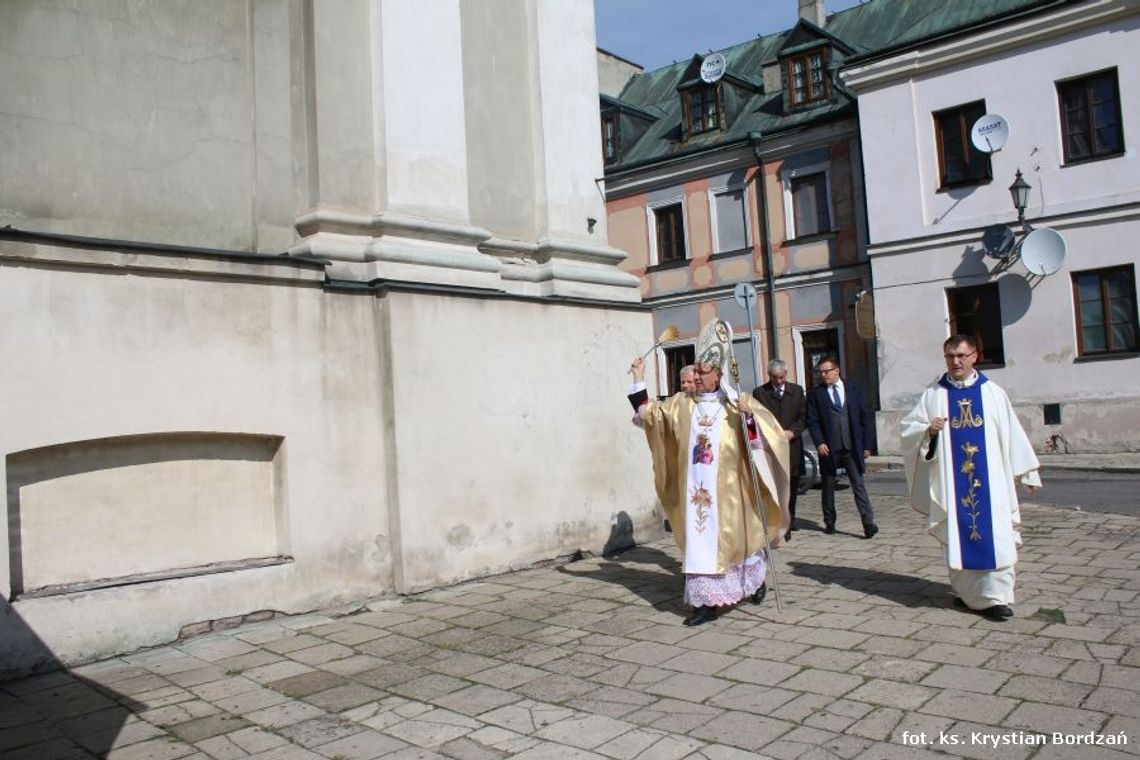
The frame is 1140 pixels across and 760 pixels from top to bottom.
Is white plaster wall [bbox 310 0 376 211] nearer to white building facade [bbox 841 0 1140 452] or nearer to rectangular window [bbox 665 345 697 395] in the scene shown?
white building facade [bbox 841 0 1140 452]

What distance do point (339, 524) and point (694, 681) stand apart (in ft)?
9.79

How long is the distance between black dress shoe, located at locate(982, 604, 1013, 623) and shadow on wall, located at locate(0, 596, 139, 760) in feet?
14.9

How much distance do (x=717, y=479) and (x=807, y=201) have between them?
58.2 feet

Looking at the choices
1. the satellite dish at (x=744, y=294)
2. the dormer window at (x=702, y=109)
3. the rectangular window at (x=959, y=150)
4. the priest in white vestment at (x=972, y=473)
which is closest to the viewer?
the priest in white vestment at (x=972, y=473)

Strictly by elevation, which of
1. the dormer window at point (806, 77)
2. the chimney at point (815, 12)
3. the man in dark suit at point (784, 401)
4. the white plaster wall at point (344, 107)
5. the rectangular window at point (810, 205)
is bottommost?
the man in dark suit at point (784, 401)

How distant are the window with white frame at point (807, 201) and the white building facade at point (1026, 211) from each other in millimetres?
2106

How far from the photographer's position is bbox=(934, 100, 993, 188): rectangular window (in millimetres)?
18625

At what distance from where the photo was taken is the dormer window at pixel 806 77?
22750 millimetres

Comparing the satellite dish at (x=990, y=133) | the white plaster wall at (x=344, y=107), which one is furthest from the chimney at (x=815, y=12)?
the white plaster wall at (x=344, y=107)

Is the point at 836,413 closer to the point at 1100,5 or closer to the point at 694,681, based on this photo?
the point at 694,681

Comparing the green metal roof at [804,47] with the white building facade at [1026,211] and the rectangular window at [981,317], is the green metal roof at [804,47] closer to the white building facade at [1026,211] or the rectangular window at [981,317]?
the white building facade at [1026,211]

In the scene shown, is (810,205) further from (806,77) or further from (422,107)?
(422,107)

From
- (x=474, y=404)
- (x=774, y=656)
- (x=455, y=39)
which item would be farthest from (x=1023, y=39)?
(x=774, y=656)

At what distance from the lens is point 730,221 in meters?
23.8
